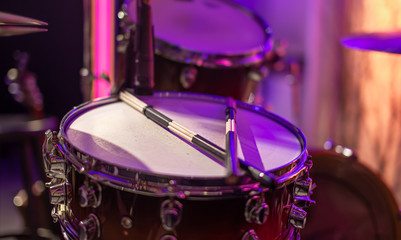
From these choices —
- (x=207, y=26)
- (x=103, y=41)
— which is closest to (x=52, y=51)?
(x=103, y=41)

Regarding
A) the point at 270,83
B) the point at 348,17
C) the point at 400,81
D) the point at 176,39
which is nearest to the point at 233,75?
the point at 176,39

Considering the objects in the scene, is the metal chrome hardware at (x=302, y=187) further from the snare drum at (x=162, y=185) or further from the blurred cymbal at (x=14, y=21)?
the blurred cymbal at (x=14, y=21)

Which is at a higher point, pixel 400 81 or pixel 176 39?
pixel 176 39

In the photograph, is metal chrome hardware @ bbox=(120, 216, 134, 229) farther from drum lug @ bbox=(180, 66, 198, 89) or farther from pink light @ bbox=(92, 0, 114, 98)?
pink light @ bbox=(92, 0, 114, 98)

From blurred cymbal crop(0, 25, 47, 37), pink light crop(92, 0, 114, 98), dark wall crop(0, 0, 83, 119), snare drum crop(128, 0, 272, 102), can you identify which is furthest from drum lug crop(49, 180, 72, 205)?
dark wall crop(0, 0, 83, 119)

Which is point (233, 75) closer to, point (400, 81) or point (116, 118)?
point (116, 118)

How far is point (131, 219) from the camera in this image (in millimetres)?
538

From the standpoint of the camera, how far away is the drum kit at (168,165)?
20.3 inches

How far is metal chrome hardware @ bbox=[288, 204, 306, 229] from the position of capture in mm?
604

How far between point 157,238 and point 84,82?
0.93 meters

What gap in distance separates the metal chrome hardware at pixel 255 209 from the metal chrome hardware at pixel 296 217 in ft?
0.30

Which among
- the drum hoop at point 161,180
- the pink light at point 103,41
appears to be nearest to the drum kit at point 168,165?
the drum hoop at point 161,180

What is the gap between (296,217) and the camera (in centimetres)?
60

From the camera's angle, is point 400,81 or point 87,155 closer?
point 87,155
